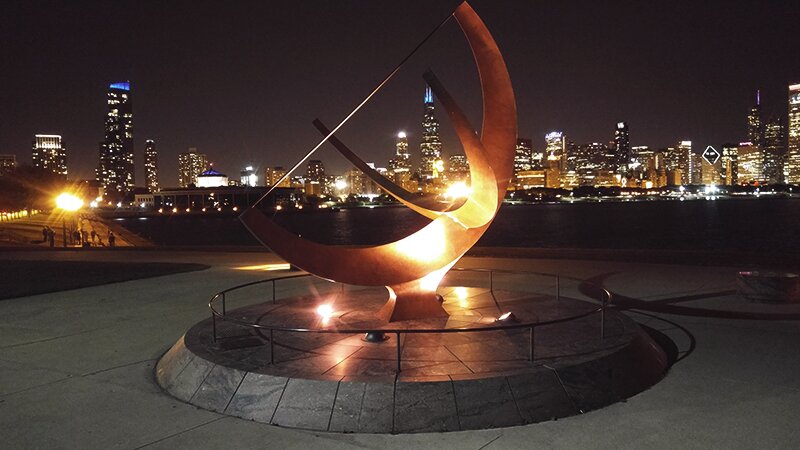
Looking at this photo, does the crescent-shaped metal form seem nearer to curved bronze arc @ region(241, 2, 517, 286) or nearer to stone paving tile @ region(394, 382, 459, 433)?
curved bronze arc @ region(241, 2, 517, 286)

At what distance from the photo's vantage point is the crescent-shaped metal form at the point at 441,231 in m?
7.55

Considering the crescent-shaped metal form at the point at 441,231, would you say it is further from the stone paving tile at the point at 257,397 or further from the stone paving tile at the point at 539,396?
the stone paving tile at the point at 539,396

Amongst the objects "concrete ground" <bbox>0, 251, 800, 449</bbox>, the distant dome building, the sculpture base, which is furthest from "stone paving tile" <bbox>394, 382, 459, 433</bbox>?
the distant dome building

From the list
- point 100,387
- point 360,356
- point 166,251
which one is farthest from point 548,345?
point 166,251

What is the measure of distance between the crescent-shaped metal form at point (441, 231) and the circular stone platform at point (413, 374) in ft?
1.86

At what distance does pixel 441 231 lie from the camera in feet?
27.1

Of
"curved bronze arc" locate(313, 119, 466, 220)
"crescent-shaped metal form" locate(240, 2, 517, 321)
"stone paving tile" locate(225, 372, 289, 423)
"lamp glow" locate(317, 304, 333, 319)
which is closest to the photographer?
"stone paving tile" locate(225, 372, 289, 423)

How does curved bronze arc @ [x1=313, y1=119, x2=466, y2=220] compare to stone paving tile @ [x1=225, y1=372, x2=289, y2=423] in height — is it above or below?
above

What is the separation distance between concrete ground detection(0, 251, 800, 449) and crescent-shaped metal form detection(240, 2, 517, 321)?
2195mm

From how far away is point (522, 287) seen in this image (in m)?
12.2

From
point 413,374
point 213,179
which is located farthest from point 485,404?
point 213,179

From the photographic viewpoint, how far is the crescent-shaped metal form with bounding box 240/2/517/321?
755 centimetres

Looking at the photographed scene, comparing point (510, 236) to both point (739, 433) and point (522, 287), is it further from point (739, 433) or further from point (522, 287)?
point (739, 433)

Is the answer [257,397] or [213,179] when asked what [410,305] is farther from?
[213,179]
